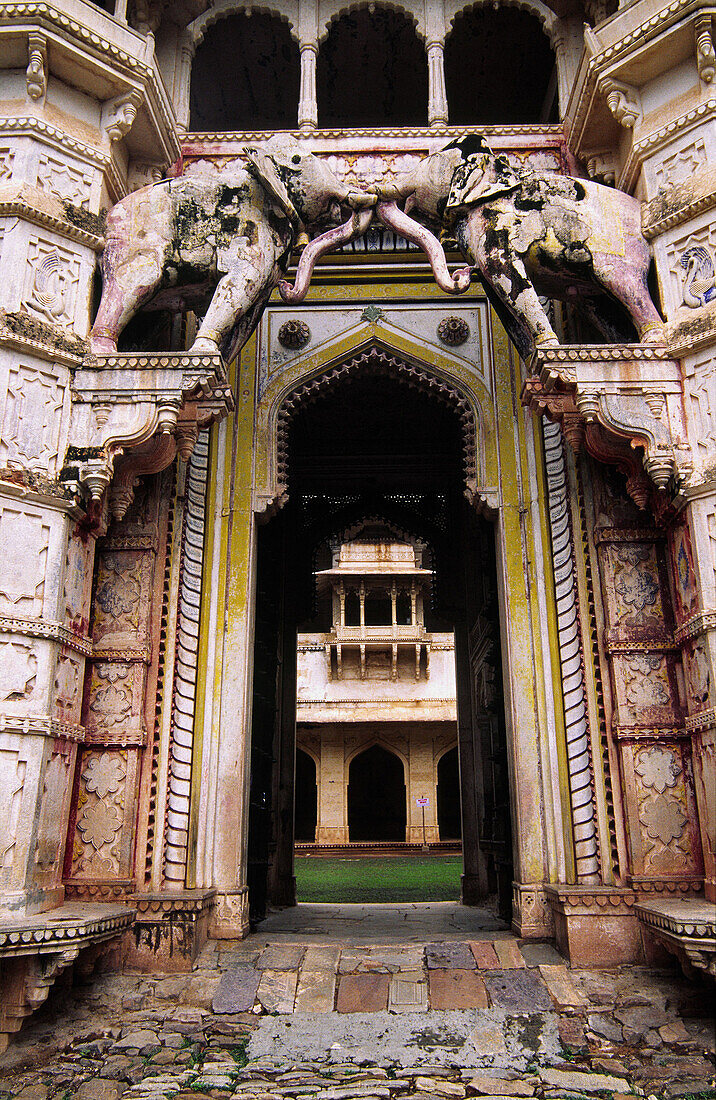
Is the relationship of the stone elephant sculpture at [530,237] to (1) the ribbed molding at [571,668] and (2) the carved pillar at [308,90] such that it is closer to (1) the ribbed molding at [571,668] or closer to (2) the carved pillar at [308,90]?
(1) the ribbed molding at [571,668]

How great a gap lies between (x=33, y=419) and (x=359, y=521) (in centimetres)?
633

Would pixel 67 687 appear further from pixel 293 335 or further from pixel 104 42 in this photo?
pixel 104 42

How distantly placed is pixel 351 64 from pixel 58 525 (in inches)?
291

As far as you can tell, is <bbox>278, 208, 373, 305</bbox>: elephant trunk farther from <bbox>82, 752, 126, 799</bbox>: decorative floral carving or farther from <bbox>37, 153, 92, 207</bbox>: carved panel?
<bbox>82, 752, 126, 799</bbox>: decorative floral carving

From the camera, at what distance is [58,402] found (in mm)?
5816

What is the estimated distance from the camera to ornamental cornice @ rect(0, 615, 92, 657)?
5191 mm

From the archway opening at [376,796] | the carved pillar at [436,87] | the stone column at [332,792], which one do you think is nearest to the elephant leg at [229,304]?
the carved pillar at [436,87]

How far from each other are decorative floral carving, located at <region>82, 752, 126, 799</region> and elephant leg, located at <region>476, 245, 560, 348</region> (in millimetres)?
4090

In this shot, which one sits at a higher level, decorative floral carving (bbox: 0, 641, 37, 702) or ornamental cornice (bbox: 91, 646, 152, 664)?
ornamental cornice (bbox: 91, 646, 152, 664)

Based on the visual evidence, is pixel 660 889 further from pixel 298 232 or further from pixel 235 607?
pixel 298 232

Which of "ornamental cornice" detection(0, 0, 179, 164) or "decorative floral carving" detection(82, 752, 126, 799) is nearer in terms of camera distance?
"ornamental cornice" detection(0, 0, 179, 164)

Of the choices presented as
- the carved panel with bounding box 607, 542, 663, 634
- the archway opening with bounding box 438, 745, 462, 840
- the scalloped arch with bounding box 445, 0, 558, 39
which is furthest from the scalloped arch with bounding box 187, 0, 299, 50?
the archway opening with bounding box 438, 745, 462, 840

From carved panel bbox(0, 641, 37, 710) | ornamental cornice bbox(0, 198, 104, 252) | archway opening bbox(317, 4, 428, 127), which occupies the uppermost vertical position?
archway opening bbox(317, 4, 428, 127)

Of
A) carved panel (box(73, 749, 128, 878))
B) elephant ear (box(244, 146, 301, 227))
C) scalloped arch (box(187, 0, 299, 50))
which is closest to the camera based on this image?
carved panel (box(73, 749, 128, 878))
